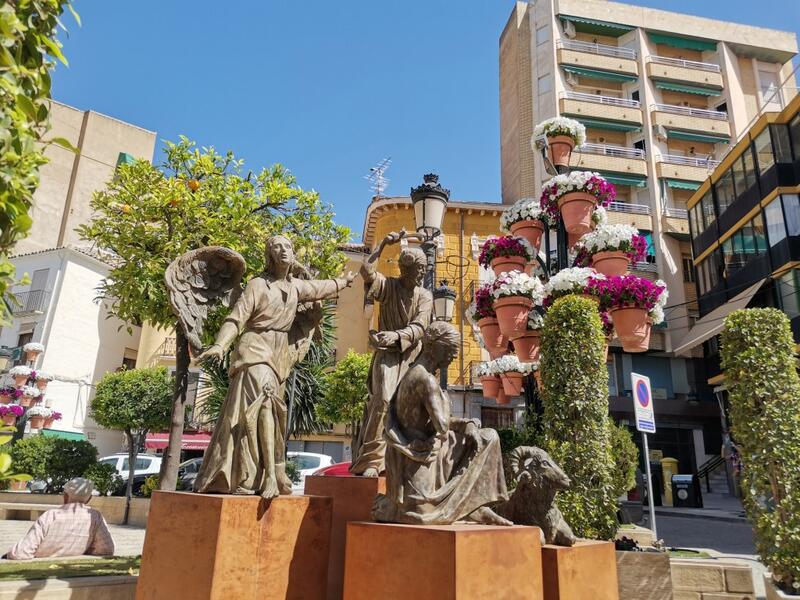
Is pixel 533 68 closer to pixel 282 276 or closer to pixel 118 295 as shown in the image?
pixel 118 295

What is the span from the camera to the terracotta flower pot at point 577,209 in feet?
27.4

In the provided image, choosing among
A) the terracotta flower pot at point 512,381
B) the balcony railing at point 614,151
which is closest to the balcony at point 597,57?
Answer: the balcony railing at point 614,151

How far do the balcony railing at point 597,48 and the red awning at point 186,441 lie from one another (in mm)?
27136

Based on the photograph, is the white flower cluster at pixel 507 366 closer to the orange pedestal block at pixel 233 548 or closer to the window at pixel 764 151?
the orange pedestal block at pixel 233 548

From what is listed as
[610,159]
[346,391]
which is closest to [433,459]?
[346,391]

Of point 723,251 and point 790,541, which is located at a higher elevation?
point 723,251

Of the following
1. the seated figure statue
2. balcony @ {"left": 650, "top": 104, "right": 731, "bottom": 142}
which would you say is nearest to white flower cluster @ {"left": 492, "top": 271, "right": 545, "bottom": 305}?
the seated figure statue

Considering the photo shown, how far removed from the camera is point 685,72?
3206 cm

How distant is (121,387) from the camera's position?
20.5 metres

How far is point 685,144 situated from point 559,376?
29.6 m

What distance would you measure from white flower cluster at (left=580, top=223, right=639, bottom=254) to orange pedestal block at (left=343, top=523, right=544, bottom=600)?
5.52 meters

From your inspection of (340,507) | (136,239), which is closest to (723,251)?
(136,239)

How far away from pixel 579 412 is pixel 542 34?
98.4 ft

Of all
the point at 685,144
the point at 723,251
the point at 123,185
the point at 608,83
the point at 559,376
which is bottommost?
the point at 559,376
